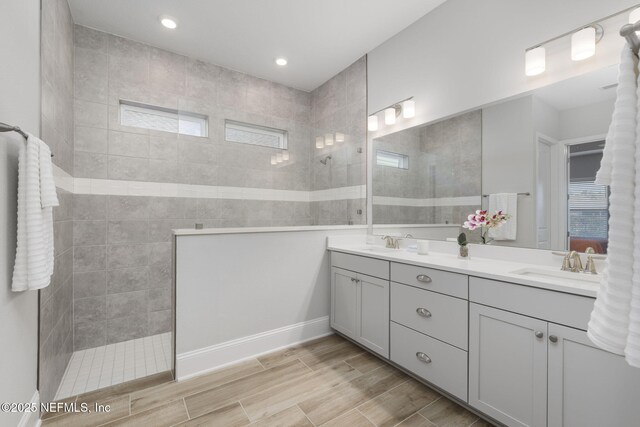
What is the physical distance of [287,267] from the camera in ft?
7.93

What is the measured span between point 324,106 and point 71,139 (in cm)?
257

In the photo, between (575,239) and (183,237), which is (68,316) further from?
(575,239)

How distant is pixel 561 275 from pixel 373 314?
1.17 m

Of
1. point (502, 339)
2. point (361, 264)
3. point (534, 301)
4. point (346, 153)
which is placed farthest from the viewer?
point (346, 153)

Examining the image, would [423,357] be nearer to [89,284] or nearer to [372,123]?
[372,123]

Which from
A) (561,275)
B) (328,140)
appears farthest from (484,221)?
(328,140)

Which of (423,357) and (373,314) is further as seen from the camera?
(373,314)

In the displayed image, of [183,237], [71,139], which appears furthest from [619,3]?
[71,139]

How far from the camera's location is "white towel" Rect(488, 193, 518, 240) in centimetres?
182

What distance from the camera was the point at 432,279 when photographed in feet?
5.66

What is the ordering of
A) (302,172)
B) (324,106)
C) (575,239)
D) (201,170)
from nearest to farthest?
1. (575,239)
2. (201,170)
3. (302,172)
4. (324,106)

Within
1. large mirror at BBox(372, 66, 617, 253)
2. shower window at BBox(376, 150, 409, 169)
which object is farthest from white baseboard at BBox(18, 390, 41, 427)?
shower window at BBox(376, 150, 409, 169)

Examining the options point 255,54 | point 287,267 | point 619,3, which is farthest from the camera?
point 255,54

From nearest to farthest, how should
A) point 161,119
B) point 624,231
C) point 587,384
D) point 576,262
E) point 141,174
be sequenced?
point 624,231
point 587,384
point 576,262
point 141,174
point 161,119
